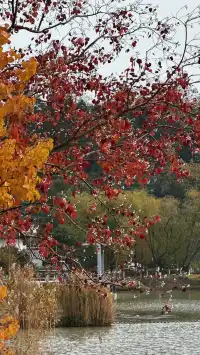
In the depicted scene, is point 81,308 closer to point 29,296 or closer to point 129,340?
point 129,340

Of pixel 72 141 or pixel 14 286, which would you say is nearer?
pixel 72 141

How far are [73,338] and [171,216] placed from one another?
3071 cm

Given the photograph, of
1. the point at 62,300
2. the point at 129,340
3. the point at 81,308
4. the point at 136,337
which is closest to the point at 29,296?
the point at 129,340

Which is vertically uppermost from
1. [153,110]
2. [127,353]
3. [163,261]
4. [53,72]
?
[163,261]

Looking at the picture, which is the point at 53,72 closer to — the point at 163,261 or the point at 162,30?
the point at 162,30

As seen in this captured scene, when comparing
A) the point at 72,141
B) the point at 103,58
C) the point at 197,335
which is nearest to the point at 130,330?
the point at 197,335

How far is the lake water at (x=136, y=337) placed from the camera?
13.3 meters

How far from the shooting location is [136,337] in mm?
15312

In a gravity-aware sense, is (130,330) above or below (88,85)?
below

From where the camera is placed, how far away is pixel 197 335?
1548 cm

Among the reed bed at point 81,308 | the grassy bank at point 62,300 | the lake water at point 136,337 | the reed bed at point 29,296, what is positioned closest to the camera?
the lake water at point 136,337

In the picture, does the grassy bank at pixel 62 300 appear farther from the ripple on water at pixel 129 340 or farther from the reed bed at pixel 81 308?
the ripple on water at pixel 129 340

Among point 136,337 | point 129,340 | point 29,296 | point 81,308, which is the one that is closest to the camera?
point 29,296

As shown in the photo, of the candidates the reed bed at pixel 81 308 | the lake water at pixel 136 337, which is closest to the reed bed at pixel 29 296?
the lake water at pixel 136 337
